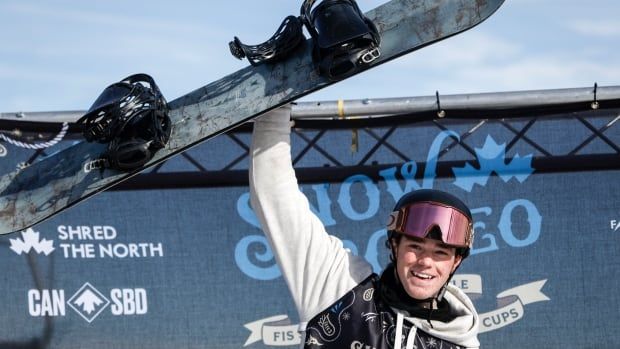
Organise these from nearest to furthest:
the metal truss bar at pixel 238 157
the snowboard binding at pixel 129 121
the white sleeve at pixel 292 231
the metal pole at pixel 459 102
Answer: the white sleeve at pixel 292 231 < the snowboard binding at pixel 129 121 < the metal pole at pixel 459 102 < the metal truss bar at pixel 238 157

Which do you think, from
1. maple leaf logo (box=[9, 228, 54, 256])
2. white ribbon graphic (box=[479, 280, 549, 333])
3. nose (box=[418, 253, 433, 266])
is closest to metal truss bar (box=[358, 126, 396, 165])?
white ribbon graphic (box=[479, 280, 549, 333])

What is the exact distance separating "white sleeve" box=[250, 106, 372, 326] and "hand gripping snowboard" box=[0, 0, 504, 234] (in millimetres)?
172

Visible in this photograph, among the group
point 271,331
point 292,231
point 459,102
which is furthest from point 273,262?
point 292,231

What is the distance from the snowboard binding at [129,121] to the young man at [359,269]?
11.1 inches

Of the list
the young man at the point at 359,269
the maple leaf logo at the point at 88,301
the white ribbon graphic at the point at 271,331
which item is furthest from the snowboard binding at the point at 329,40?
the maple leaf logo at the point at 88,301

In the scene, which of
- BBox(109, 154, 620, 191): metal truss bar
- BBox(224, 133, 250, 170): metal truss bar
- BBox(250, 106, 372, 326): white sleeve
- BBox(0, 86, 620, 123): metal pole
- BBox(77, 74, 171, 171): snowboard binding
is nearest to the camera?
BBox(250, 106, 372, 326): white sleeve

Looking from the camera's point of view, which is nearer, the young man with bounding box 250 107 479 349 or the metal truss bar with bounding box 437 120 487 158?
the young man with bounding box 250 107 479 349

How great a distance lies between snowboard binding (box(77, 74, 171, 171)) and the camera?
2463 millimetres

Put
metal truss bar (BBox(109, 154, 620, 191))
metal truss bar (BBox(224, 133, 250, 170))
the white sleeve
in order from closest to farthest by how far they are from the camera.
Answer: the white sleeve → metal truss bar (BBox(109, 154, 620, 191)) → metal truss bar (BBox(224, 133, 250, 170))

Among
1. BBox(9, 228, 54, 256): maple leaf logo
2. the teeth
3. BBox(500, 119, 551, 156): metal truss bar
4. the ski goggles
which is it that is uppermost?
BBox(500, 119, 551, 156): metal truss bar

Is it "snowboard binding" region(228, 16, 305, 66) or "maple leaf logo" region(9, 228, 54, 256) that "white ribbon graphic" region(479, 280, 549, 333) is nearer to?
"maple leaf logo" region(9, 228, 54, 256)

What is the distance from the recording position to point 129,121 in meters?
2.47

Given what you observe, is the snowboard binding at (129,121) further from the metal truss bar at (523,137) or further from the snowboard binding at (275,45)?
the metal truss bar at (523,137)

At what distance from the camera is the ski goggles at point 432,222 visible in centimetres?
242
